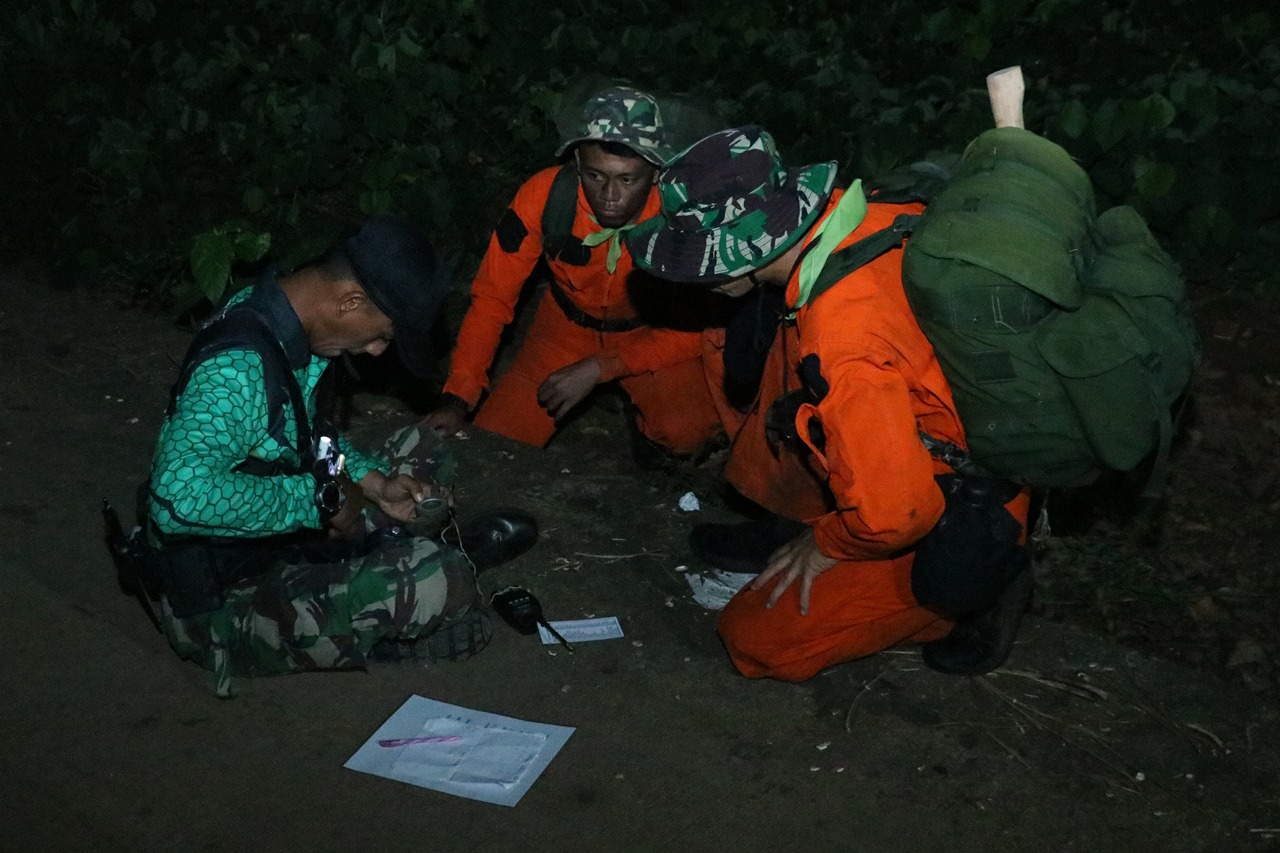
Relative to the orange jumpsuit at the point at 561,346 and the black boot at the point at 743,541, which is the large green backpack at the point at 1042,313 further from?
the orange jumpsuit at the point at 561,346

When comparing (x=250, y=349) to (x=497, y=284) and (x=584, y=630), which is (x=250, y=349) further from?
(x=497, y=284)

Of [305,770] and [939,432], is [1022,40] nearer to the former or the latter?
[939,432]

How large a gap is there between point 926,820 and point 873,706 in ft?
1.48

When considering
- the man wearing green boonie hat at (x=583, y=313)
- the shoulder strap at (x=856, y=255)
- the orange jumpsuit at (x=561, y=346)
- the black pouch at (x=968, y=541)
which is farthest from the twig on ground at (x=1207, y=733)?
the orange jumpsuit at (x=561, y=346)

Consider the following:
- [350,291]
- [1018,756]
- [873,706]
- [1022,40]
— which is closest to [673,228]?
[350,291]

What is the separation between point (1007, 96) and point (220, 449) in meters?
2.22

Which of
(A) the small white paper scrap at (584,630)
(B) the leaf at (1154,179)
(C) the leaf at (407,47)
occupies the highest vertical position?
(C) the leaf at (407,47)

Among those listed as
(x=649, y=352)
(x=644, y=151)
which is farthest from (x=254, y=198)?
(x=644, y=151)

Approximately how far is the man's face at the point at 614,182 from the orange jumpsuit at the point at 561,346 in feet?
0.39

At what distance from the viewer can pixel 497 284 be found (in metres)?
4.74

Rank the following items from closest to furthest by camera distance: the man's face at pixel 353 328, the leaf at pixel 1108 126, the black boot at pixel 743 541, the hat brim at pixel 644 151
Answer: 1. the man's face at pixel 353 328
2. the black boot at pixel 743 541
3. the hat brim at pixel 644 151
4. the leaf at pixel 1108 126

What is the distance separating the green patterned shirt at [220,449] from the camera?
2.98 meters

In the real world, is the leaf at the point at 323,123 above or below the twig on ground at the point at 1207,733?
Answer: above

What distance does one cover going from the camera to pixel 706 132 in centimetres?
458
